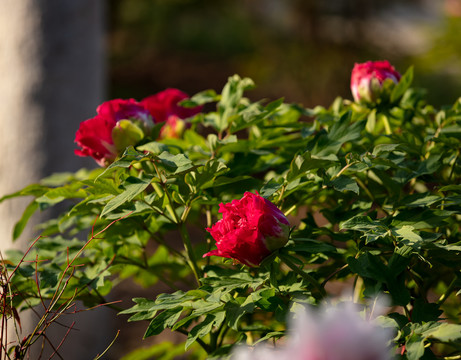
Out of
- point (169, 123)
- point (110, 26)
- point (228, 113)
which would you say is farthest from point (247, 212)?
point (110, 26)

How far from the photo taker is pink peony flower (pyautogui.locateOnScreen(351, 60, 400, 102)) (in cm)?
98

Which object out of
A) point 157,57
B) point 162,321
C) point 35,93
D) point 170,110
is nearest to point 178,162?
point 162,321

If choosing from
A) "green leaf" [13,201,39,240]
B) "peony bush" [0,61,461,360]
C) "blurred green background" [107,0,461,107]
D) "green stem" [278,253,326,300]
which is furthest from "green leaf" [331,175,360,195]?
"blurred green background" [107,0,461,107]

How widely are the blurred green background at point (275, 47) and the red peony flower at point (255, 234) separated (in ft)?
15.1

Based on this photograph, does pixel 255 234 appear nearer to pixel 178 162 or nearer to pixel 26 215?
pixel 178 162

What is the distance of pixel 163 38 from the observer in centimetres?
966

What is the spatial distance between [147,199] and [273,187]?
0.57 feet

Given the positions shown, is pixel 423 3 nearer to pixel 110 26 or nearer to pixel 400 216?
pixel 110 26

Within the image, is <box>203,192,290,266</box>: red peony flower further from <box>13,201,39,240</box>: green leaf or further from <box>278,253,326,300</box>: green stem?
<box>13,201,39,240</box>: green leaf

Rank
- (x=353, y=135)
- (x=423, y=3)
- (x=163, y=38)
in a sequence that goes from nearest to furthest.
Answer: (x=353, y=135), (x=163, y=38), (x=423, y=3)

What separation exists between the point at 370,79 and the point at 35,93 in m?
1.34

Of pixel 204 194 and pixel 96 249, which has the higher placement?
pixel 204 194

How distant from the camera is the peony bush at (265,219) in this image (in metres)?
0.69

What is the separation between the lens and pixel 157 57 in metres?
9.16
